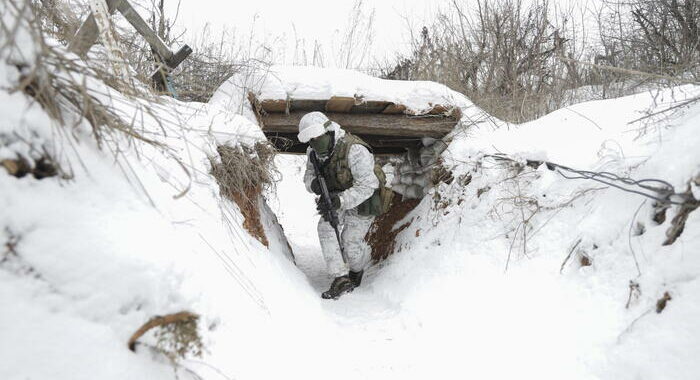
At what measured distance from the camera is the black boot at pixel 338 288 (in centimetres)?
364

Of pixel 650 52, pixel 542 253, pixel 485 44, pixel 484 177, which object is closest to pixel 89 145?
pixel 542 253

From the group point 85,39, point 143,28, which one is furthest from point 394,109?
point 85,39

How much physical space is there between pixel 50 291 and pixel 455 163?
318 cm

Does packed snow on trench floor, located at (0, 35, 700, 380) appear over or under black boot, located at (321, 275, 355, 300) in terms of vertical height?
over

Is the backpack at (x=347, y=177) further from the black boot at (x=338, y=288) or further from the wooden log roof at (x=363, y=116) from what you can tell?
the black boot at (x=338, y=288)

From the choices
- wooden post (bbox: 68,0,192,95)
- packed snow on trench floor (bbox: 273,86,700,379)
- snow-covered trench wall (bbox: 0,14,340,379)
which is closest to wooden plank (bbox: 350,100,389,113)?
packed snow on trench floor (bbox: 273,86,700,379)

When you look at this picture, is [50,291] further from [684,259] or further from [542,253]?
[542,253]

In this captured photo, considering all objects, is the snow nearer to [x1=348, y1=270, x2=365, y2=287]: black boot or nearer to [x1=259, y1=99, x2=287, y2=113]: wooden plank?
[x1=259, y1=99, x2=287, y2=113]: wooden plank

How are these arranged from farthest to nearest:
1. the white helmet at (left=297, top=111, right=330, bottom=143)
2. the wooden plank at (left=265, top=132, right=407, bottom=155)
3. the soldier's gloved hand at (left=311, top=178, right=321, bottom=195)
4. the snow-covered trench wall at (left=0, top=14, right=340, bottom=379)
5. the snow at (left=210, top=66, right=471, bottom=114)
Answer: the wooden plank at (left=265, top=132, right=407, bottom=155) < the soldier's gloved hand at (left=311, top=178, right=321, bottom=195) < the snow at (left=210, top=66, right=471, bottom=114) < the white helmet at (left=297, top=111, right=330, bottom=143) < the snow-covered trench wall at (left=0, top=14, right=340, bottom=379)

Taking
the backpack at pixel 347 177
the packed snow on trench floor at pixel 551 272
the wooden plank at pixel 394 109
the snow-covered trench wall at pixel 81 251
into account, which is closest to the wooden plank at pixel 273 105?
the backpack at pixel 347 177

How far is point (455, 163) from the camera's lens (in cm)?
361

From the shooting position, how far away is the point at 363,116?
401 centimetres

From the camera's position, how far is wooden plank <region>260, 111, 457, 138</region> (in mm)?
3875

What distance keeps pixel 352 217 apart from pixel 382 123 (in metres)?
0.98
